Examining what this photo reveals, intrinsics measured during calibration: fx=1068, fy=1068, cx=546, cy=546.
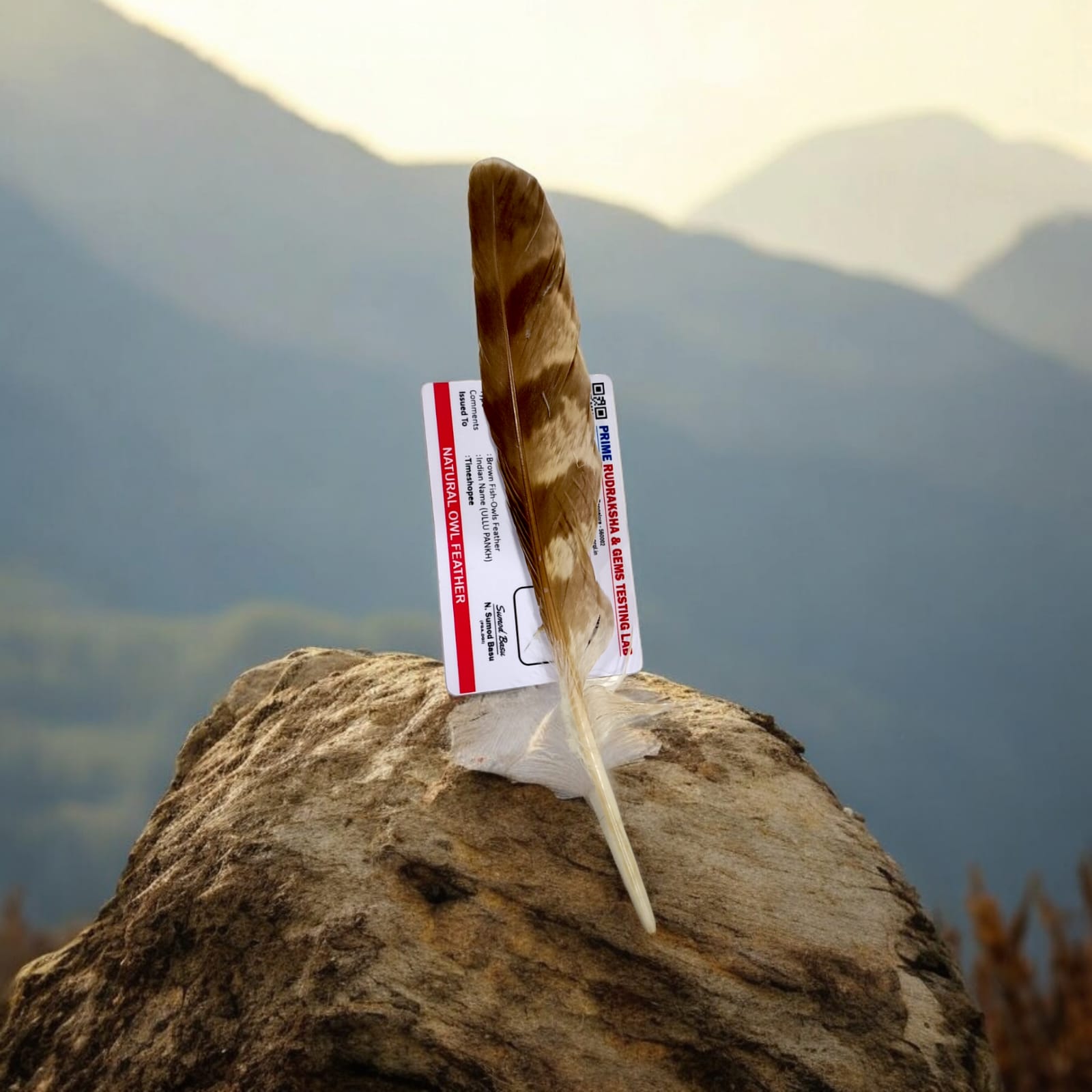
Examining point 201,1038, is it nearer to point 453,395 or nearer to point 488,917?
point 488,917

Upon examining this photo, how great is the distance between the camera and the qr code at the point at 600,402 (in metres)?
1.89

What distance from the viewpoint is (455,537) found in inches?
71.7

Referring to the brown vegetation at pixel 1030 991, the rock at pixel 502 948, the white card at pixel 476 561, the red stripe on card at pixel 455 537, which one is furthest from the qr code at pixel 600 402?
the brown vegetation at pixel 1030 991

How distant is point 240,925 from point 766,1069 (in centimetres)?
79

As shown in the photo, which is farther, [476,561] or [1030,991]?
[1030,991]

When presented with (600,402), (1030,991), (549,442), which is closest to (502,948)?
(549,442)

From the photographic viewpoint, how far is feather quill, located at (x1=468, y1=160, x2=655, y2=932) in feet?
5.28

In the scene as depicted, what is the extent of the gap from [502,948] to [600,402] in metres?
0.92

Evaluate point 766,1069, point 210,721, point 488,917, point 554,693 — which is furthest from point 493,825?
point 210,721

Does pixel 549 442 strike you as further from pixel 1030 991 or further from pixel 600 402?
pixel 1030 991

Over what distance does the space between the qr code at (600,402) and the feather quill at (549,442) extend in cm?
14

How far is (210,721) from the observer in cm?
228

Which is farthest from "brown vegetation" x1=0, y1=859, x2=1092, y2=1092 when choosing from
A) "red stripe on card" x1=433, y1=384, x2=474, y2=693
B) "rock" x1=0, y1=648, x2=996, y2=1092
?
"red stripe on card" x1=433, y1=384, x2=474, y2=693

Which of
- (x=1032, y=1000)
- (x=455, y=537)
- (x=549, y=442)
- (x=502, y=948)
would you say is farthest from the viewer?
(x=1032, y=1000)
